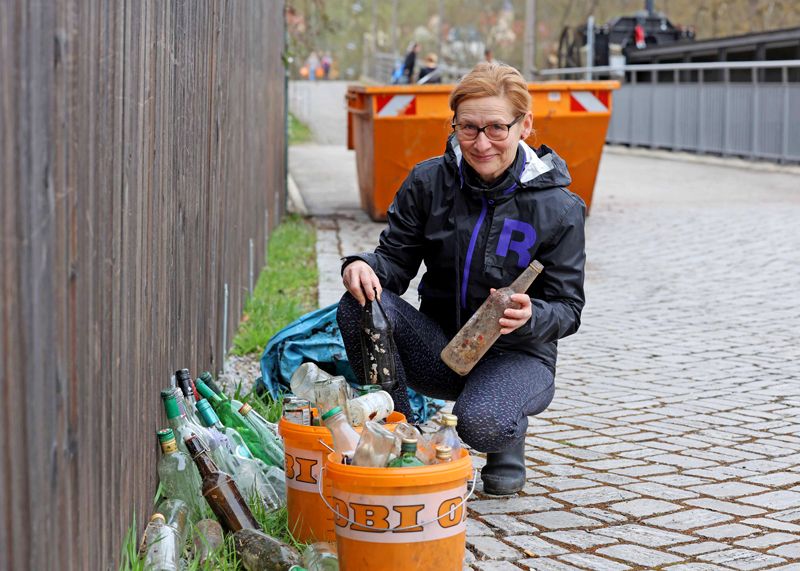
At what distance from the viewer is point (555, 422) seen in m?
5.46

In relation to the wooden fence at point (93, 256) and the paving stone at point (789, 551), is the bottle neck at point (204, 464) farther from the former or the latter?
the paving stone at point (789, 551)

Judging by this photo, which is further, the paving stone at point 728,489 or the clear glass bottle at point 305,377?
the paving stone at point 728,489

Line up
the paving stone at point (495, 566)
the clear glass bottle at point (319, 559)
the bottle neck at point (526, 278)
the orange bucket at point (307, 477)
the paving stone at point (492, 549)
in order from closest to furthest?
the clear glass bottle at point (319, 559) → the orange bucket at point (307, 477) → the paving stone at point (495, 566) → the paving stone at point (492, 549) → the bottle neck at point (526, 278)

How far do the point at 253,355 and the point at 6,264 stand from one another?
4.42 metres

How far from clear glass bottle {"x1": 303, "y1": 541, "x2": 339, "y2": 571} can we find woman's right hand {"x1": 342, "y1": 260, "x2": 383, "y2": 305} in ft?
3.00

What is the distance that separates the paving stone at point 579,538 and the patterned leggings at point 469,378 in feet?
1.07

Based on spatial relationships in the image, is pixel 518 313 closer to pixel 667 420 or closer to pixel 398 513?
pixel 398 513

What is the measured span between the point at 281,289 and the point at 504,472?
4.21m

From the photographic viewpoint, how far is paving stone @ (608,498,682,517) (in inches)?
166

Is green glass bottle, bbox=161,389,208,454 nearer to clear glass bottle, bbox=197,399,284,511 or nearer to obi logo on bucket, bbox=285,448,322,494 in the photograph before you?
clear glass bottle, bbox=197,399,284,511

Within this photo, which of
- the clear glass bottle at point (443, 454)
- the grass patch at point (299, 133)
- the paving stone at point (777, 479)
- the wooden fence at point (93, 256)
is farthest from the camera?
the grass patch at point (299, 133)

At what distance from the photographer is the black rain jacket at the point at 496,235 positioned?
4.16 m

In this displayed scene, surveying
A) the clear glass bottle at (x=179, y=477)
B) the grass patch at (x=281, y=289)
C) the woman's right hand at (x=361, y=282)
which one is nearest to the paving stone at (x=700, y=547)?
the woman's right hand at (x=361, y=282)

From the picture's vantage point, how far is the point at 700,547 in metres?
3.87
